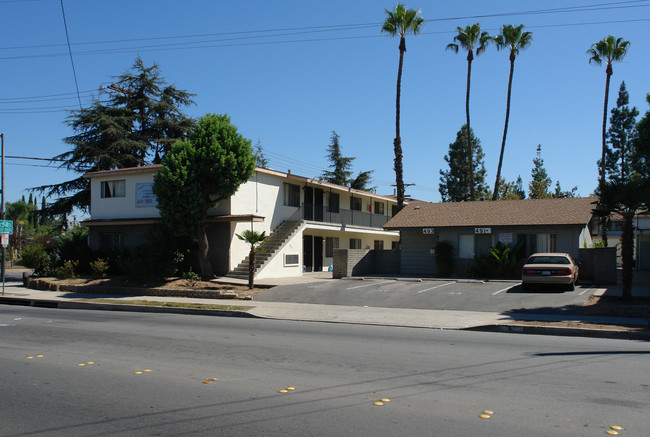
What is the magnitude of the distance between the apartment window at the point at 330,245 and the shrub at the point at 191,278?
436 inches

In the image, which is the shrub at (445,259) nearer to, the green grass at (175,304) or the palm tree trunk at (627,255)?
the palm tree trunk at (627,255)

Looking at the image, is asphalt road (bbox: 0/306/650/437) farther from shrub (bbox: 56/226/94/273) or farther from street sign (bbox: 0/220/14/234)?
shrub (bbox: 56/226/94/273)

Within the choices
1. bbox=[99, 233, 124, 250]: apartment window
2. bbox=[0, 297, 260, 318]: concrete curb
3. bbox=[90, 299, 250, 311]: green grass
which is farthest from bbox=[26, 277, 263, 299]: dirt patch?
bbox=[99, 233, 124, 250]: apartment window

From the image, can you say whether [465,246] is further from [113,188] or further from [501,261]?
[113,188]

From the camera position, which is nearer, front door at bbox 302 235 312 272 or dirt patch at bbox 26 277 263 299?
dirt patch at bbox 26 277 263 299

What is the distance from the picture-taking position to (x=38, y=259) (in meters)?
27.6

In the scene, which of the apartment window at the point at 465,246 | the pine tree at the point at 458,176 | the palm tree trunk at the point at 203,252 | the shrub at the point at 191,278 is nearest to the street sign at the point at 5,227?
the shrub at the point at 191,278

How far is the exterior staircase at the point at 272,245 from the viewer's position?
87.0 feet

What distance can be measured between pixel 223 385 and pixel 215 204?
18520 millimetres

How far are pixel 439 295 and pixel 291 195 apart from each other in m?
14.2

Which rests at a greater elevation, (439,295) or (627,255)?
(627,255)

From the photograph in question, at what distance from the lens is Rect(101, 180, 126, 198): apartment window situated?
30250 mm

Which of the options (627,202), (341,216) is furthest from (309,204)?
(627,202)

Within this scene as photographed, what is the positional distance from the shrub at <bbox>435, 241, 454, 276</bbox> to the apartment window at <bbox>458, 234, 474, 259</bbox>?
55 centimetres
